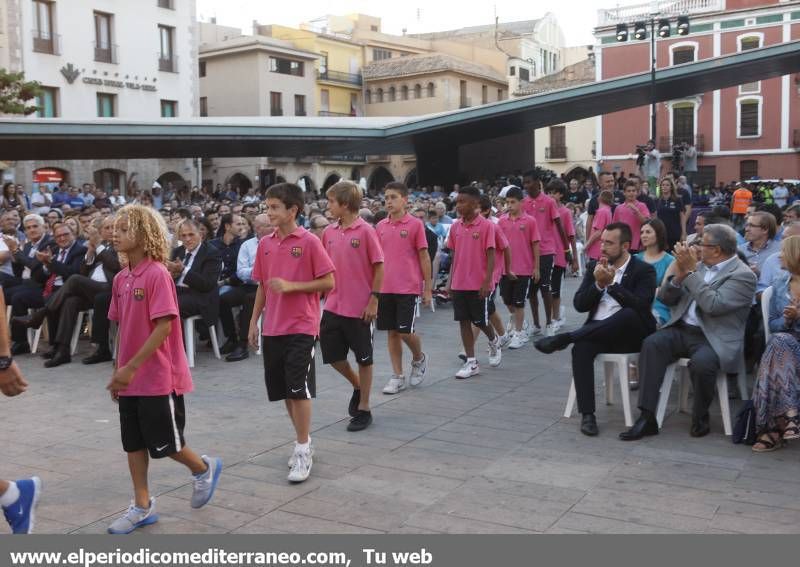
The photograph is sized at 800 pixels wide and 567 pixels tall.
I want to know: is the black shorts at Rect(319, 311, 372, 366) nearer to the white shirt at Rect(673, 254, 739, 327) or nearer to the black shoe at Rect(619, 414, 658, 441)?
the black shoe at Rect(619, 414, 658, 441)

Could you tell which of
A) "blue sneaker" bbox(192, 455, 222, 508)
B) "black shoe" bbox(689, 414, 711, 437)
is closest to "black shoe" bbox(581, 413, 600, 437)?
"black shoe" bbox(689, 414, 711, 437)

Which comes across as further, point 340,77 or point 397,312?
point 340,77

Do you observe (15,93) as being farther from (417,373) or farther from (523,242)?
(417,373)

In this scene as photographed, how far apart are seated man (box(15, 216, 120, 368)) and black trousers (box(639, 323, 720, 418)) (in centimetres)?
565

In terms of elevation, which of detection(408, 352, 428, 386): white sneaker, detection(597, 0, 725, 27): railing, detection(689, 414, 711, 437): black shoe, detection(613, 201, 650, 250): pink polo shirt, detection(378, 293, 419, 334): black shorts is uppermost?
detection(597, 0, 725, 27): railing

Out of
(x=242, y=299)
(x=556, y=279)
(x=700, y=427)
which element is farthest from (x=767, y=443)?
(x=242, y=299)

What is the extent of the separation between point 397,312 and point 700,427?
260 centimetres

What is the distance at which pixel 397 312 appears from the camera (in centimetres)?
749

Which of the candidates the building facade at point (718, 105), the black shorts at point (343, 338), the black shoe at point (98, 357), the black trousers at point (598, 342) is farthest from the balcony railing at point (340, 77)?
the black trousers at point (598, 342)

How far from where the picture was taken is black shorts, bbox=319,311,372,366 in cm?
640

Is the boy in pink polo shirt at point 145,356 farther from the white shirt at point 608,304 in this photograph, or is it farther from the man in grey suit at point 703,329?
the white shirt at point 608,304

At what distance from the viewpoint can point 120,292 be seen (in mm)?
4539
